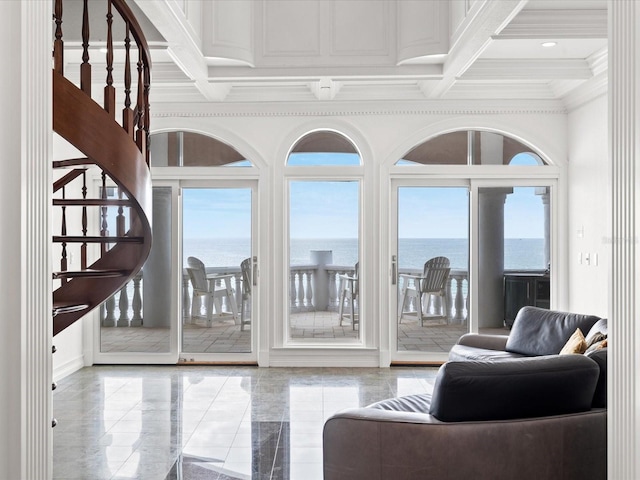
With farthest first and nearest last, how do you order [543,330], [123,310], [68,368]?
1. [123,310]
2. [68,368]
3. [543,330]

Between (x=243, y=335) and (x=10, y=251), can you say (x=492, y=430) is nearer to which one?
(x=10, y=251)

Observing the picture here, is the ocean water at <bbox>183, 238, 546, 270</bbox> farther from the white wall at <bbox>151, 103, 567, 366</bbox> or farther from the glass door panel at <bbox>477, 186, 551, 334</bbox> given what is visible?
the white wall at <bbox>151, 103, 567, 366</bbox>

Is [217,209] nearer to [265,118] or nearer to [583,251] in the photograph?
[265,118]

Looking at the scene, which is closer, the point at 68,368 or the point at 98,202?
the point at 98,202

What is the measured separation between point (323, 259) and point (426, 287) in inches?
47.4

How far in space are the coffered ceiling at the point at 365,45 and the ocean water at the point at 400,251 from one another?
5.73 ft

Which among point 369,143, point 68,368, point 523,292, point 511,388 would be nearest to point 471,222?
point 523,292

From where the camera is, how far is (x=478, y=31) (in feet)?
12.8

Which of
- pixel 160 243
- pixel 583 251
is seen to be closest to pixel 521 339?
pixel 583 251

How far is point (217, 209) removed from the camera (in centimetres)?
645

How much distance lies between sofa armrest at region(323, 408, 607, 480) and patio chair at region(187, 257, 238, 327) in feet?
13.4

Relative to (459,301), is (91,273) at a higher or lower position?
higher

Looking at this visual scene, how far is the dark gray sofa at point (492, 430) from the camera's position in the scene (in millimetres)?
2443

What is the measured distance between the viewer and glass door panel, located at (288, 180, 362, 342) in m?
6.42
